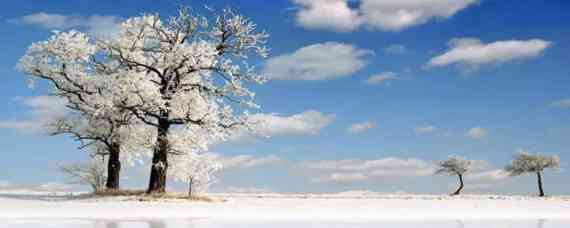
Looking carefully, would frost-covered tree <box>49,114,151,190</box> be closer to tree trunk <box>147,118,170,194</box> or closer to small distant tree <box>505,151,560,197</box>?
tree trunk <box>147,118,170,194</box>

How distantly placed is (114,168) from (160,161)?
17.8ft

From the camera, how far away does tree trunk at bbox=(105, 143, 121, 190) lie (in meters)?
41.5

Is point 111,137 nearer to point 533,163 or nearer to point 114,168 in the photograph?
point 114,168

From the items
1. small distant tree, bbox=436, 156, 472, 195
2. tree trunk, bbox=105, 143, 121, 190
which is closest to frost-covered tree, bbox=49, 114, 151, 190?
tree trunk, bbox=105, 143, 121, 190

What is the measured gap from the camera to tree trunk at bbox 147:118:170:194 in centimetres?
3772

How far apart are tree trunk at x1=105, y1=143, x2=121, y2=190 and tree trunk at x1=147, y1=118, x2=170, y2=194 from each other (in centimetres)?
457

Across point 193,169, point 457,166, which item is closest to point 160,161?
point 193,169

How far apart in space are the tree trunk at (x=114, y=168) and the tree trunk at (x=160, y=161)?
457cm

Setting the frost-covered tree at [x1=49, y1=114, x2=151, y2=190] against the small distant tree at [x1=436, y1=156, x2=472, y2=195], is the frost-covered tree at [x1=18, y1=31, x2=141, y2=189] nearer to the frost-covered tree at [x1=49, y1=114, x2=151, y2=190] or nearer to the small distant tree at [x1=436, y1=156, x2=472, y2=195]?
the frost-covered tree at [x1=49, y1=114, x2=151, y2=190]

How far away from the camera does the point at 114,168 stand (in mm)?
41719

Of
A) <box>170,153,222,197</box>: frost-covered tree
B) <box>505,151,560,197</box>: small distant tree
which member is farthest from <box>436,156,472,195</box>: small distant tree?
<box>170,153,222,197</box>: frost-covered tree

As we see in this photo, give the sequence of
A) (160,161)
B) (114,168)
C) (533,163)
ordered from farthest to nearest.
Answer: (533,163), (114,168), (160,161)

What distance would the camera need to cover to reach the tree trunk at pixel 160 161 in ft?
124

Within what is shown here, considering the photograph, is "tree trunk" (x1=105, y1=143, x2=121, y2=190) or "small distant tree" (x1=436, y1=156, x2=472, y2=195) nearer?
"tree trunk" (x1=105, y1=143, x2=121, y2=190)
